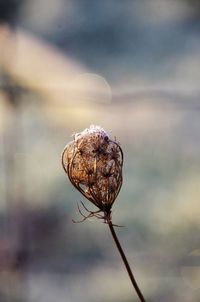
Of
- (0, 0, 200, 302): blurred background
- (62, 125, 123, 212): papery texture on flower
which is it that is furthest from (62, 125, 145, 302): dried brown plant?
(0, 0, 200, 302): blurred background

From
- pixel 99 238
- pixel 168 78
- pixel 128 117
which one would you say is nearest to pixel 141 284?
pixel 99 238

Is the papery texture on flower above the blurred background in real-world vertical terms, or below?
below

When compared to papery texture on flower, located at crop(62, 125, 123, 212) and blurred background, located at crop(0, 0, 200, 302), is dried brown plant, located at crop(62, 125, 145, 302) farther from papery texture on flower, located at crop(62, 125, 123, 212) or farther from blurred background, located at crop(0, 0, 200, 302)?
blurred background, located at crop(0, 0, 200, 302)

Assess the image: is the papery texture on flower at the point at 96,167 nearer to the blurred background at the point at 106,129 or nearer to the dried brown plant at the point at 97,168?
the dried brown plant at the point at 97,168

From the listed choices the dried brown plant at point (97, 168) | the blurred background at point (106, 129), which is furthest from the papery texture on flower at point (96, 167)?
the blurred background at point (106, 129)

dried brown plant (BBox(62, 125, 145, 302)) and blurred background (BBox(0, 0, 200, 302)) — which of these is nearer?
dried brown plant (BBox(62, 125, 145, 302))

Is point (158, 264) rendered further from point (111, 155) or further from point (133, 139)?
point (111, 155)
